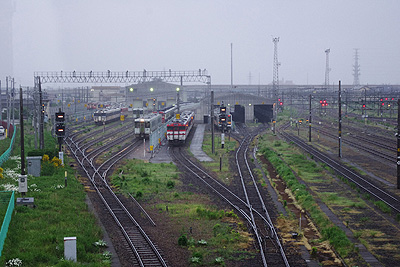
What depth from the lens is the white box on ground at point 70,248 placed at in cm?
1398

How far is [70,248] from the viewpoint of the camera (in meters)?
14.1

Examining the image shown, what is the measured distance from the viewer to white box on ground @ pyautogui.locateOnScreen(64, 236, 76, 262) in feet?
45.9

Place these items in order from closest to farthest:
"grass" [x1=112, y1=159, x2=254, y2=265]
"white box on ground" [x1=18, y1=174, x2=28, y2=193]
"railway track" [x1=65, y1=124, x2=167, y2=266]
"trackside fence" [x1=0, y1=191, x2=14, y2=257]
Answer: "trackside fence" [x1=0, y1=191, x2=14, y2=257] < "railway track" [x1=65, y1=124, x2=167, y2=266] < "grass" [x1=112, y1=159, x2=254, y2=265] < "white box on ground" [x1=18, y1=174, x2=28, y2=193]

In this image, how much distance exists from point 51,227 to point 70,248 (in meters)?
3.65

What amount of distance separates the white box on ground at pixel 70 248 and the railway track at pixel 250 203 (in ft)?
18.2

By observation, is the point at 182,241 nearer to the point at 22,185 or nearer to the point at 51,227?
the point at 51,227

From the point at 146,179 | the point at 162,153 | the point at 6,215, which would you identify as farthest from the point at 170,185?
the point at 162,153

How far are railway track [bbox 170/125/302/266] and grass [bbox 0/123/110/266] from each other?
17.1 feet

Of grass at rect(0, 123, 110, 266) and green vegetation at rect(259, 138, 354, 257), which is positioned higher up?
grass at rect(0, 123, 110, 266)

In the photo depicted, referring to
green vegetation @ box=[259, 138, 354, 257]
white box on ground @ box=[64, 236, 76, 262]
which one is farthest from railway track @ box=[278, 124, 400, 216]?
white box on ground @ box=[64, 236, 76, 262]

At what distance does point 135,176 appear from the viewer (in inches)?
1196

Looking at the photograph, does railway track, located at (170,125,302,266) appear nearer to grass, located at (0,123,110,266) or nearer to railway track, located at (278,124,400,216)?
grass, located at (0,123,110,266)

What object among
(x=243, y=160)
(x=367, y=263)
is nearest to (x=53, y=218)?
(x=367, y=263)

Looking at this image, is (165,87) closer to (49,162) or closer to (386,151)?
(386,151)
